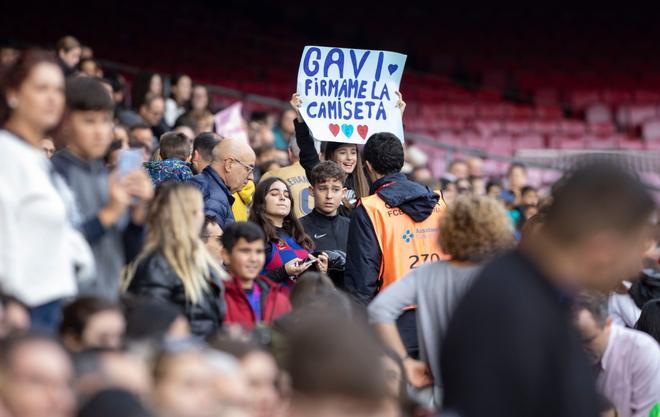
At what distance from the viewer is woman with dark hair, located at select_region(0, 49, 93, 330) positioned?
4.33m

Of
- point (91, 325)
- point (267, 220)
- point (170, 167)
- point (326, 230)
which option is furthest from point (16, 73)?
point (326, 230)

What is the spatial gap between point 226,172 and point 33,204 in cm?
315

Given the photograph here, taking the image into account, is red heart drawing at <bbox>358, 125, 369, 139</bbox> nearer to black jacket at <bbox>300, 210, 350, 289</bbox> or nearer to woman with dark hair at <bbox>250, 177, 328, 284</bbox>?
black jacket at <bbox>300, 210, 350, 289</bbox>

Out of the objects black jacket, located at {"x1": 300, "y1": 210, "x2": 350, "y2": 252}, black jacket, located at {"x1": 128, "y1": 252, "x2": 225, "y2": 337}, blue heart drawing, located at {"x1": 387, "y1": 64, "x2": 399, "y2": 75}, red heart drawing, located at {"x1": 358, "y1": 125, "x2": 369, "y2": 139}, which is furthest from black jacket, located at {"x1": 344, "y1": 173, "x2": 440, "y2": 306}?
blue heart drawing, located at {"x1": 387, "y1": 64, "x2": 399, "y2": 75}

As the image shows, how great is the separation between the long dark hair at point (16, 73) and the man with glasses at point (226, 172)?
8.71 feet

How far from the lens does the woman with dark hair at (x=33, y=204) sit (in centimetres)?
433

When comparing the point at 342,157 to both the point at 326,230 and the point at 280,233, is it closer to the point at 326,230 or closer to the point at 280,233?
the point at 326,230

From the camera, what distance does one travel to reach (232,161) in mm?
7465

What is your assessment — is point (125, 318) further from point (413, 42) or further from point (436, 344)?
point (413, 42)

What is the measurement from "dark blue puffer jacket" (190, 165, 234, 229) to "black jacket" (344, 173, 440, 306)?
2.50ft

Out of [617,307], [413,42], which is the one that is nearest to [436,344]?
[617,307]

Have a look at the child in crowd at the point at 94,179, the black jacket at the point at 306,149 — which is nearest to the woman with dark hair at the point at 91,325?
the child in crowd at the point at 94,179

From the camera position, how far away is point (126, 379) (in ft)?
12.4

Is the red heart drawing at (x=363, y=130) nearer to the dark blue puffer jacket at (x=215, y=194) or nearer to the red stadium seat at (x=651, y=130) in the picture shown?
the dark blue puffer jacket at (x=215, y=194)
